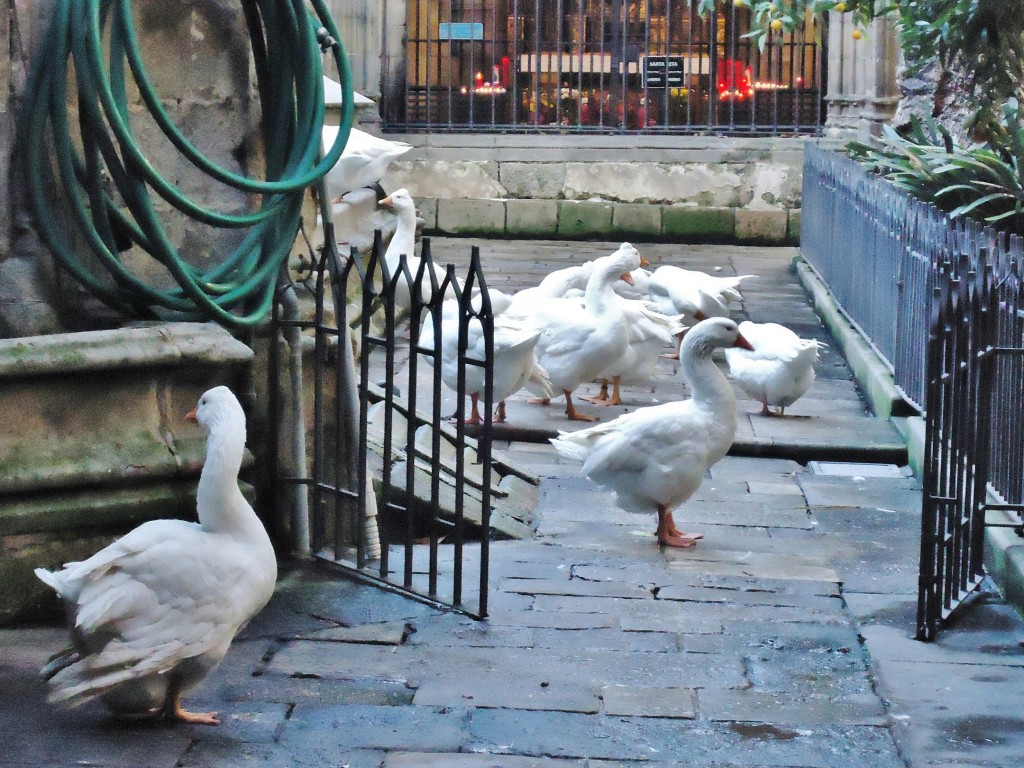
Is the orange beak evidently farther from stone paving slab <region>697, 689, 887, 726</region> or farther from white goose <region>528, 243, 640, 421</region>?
stone paving slab <region>697, 689, 887, 726</region>

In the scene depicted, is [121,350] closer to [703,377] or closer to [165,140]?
[165,140]

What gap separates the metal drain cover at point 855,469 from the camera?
324 inches

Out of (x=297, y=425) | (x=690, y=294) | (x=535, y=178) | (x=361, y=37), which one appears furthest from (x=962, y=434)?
(x=361, y=37)

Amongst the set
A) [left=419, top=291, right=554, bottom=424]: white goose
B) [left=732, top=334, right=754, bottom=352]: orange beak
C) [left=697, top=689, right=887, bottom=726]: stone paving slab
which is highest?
[left=732, top=334, right=754, bottom=352]: orange beak

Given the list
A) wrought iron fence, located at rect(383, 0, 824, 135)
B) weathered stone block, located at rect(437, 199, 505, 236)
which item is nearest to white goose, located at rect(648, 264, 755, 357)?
weathered stone block, located at rect(437, 199, 505, 236)

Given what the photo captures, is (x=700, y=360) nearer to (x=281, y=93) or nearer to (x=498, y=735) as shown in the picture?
(x=281, y=93)

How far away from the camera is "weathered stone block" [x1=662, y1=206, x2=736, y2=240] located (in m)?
18.7

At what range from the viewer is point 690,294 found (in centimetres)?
1127

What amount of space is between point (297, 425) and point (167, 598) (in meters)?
1.84

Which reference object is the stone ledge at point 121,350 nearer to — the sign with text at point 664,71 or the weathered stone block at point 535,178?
Result: the weathered stone block at point 535,178

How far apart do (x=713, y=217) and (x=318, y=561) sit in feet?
43.8

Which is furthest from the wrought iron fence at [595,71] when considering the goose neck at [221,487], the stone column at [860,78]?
the goose neck at [221,487]

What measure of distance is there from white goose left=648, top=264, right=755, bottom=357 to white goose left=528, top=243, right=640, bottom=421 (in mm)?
2011

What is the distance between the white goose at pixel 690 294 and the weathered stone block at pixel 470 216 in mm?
7546
